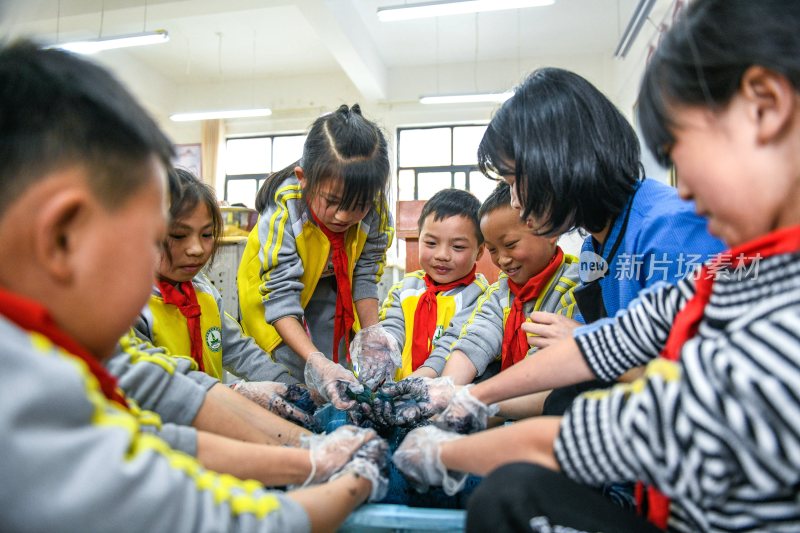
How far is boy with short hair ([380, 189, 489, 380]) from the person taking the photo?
1703 millimetres

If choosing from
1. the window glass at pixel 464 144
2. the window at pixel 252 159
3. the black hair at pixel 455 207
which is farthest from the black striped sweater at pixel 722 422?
the window at pixel 252 159

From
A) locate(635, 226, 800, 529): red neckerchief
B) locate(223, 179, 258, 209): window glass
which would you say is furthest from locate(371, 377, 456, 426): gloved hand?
locate(223, 179, 258, 209): window glass

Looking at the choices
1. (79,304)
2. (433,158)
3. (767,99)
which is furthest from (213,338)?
(433,158)

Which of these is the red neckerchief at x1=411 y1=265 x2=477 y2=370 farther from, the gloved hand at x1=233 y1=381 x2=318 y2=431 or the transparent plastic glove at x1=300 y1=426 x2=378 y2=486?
the transparent plastic glove at x1=300 y1=426 x2=378 y2=486

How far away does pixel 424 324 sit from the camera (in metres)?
1.71

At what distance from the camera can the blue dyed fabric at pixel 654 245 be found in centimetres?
87

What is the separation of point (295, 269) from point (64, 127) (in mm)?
1011

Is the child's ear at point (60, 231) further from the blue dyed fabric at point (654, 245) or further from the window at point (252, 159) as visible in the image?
the window at point (252, 159)

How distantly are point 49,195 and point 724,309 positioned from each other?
2.04 feet

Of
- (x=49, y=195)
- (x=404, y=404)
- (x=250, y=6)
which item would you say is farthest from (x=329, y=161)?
(x=250, y=6)

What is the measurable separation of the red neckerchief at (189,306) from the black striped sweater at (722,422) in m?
1.07

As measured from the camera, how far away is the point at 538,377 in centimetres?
84

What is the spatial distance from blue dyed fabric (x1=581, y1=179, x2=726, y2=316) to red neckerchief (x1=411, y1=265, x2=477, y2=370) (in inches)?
27.5

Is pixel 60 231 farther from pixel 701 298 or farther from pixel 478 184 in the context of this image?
pixel 478 184
